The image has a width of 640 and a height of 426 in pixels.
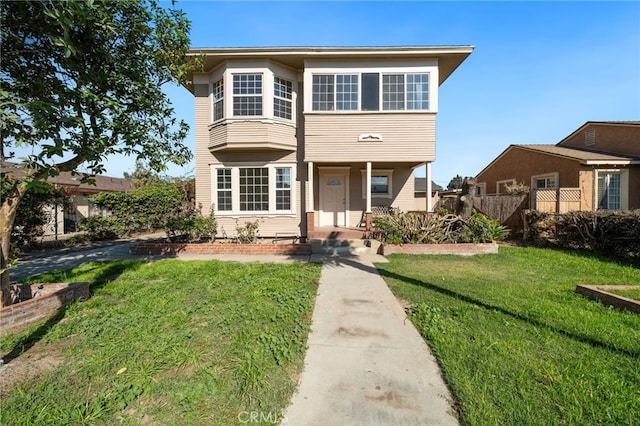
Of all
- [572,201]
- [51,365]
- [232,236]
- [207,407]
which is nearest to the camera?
[207,407]

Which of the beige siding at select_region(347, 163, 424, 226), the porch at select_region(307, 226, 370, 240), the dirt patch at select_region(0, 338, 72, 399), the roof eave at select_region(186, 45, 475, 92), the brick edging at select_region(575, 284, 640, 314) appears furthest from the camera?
the beige siding at select_region(347, 163, 424, 226)

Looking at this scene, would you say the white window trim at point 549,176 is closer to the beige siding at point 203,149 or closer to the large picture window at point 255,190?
the large picture window at point 255,190

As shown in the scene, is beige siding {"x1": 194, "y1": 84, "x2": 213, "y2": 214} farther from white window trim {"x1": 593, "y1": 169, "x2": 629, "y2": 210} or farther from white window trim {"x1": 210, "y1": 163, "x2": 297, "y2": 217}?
white window trim {"x1": 593, "y1": 169, "x2": 629, "y2": 210}

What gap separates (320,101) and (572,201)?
12151 millimetres

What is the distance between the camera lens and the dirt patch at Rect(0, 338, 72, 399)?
8.76ft

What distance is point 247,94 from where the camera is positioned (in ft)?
35.2

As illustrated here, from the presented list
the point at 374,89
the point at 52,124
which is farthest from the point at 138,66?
the point at 374,89

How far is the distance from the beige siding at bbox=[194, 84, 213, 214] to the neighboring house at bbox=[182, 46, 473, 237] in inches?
6.9

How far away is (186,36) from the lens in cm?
590

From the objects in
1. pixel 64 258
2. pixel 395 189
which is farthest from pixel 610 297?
pixel 64 258

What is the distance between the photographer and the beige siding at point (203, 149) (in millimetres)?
11617

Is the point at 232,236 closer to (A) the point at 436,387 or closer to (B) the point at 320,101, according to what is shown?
(B) the point at 320,101

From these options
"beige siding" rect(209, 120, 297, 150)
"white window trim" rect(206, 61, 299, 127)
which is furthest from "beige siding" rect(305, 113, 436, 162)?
"white window trim" rect(206, 61, 299, 127)

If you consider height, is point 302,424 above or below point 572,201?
below
